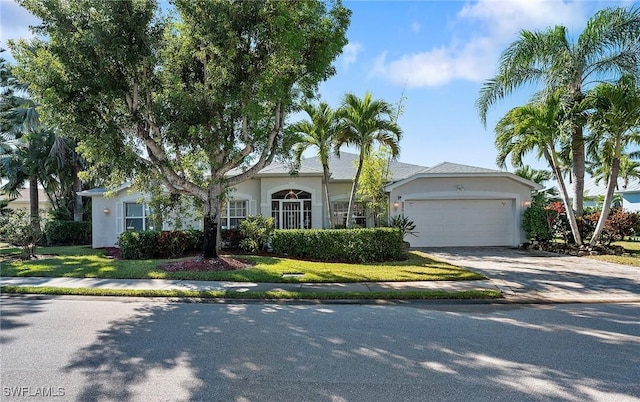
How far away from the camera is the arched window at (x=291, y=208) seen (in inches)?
725

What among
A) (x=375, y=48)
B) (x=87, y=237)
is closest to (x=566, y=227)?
(x=375, y=48)

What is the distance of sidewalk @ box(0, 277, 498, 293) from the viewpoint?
859cm

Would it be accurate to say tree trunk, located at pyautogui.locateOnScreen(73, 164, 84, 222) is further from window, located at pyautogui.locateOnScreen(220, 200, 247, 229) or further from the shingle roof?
the shingle roof

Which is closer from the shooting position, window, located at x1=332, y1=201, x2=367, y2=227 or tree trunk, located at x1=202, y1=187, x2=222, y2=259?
tree trunk, located at x1=202, y1=187, x2=222, y2=259

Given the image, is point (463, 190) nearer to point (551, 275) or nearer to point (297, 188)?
point (551, 275)

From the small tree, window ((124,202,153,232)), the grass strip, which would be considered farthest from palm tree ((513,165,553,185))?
the small tree

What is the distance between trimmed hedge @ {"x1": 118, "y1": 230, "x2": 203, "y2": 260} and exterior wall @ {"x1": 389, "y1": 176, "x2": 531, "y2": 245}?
9.33 m

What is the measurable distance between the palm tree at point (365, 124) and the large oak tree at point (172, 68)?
3121 millimetres

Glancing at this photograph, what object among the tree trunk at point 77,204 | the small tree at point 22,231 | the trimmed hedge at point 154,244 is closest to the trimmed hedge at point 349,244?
the trimmed hedge at point 154,244

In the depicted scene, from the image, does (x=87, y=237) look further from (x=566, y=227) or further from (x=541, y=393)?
(x=566, y=227)

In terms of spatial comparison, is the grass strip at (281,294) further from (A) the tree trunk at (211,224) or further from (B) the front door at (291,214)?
(B) the front door at (291,214)

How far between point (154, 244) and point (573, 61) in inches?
712

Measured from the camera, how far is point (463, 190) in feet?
57.3

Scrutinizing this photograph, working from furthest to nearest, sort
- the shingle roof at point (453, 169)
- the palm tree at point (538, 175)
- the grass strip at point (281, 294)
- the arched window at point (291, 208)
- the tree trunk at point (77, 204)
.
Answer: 1. the palm tree at point (538, 175)
2. the tree trunk at point (77, 204)
3. the arched window at point (291, 208)
4. the shingle roof at point (453, 169)
5. the grass strip at point (281, 294)
